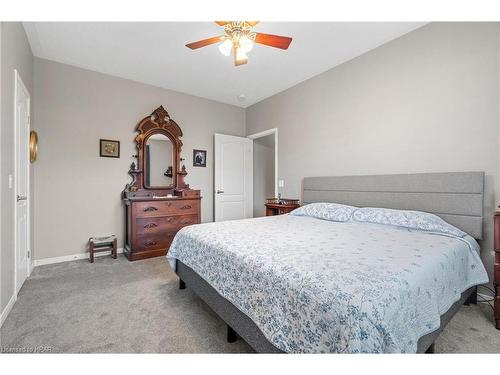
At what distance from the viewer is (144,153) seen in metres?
3.80

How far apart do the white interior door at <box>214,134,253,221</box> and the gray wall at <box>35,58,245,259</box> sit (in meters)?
1.31

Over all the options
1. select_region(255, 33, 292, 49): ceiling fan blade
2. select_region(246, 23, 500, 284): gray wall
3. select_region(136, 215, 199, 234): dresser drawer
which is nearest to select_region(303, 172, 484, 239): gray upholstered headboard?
select_region(246, 23, 500, 284): gray wall

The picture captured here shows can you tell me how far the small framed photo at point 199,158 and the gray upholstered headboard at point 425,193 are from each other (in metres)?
2.37

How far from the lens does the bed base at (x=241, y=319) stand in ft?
4.12

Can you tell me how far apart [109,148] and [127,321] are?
8.66ft

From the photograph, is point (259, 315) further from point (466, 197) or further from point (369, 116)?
point (369, 116)

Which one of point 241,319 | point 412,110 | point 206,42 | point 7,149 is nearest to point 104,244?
point 7,149

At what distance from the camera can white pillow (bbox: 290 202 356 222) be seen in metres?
2.64

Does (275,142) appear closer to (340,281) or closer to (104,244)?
(104,244)

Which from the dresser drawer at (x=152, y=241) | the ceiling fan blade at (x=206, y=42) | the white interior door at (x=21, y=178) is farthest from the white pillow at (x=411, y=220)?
the white interior door at (x=21, y=178)

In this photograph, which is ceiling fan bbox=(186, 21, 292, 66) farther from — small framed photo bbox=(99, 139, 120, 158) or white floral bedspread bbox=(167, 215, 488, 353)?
small framed photo bbox=(99, 139, 120, 158)

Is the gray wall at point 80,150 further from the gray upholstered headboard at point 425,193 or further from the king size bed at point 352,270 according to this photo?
the gray upholstered headboard at point 425,193
